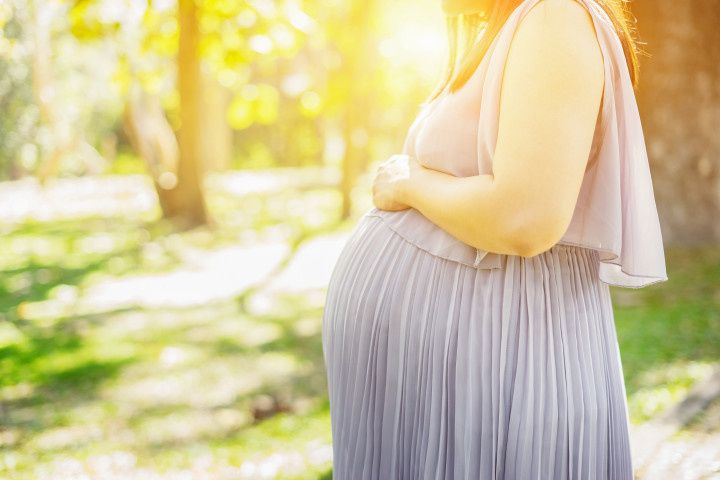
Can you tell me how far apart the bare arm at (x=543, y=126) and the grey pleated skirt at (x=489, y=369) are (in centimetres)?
19

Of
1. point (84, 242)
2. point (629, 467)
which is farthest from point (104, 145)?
point (629, 467)

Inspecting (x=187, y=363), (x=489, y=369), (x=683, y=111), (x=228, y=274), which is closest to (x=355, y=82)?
(x=228, y=274)

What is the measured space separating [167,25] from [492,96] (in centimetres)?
902

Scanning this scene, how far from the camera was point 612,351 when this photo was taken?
→ 5.70 ft

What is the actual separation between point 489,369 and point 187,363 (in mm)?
4343

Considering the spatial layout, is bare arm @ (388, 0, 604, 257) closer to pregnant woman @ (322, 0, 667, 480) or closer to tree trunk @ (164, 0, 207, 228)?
pregnant woman @ (322, 0, 667, 480)

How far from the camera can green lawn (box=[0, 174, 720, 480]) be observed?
13.4 ft

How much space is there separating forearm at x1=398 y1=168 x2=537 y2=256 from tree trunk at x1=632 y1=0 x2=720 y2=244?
5585 mm

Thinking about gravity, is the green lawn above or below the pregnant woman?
below

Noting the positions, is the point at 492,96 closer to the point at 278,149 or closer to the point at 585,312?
the point at 585,312

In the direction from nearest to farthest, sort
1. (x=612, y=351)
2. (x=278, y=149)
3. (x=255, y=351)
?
(x=612, y=351)
(x=255, y=351)
(x=278, y=149)

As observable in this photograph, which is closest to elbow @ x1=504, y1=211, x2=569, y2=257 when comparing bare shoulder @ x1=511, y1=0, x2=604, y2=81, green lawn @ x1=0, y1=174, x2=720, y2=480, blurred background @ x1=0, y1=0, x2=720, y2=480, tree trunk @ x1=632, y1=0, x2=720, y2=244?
bare shoulder @ x1=511, y1=0, x2=604, y2=81

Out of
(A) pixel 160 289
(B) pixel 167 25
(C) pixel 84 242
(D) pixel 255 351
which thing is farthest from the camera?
(C) pixel 84 242

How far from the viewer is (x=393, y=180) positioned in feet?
5.97
